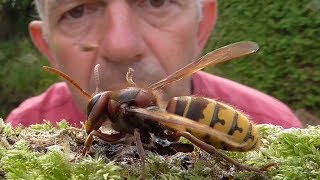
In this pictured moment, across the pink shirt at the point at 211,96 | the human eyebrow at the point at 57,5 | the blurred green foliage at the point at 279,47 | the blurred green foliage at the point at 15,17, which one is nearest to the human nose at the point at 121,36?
the human eyebrow at the point at 57,5

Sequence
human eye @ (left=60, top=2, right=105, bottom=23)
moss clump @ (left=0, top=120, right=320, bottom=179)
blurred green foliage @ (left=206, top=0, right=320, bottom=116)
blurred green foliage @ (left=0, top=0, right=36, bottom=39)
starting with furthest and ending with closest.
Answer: blurred green foliage @ (left=0, top=0, right=36, bottom=39)
blurred green foliage @ (left=206, top=0, right=320, bottom=116)
human eye @ (left=60, top=2, right=105, bottom=23)
moss clump @ (left=0, top=120, right=320, bottom=179)

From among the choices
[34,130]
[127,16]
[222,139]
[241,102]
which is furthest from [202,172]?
[241,102]

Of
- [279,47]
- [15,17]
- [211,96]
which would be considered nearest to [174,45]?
[211,96]

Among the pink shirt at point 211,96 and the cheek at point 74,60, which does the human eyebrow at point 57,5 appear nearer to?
the cheek at point 74,60

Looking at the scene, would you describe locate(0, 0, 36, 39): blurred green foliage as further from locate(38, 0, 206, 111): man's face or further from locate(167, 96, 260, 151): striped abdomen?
locate(167, 96, 260, 151): striped abdomen

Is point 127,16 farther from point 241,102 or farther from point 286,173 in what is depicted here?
point 286,173

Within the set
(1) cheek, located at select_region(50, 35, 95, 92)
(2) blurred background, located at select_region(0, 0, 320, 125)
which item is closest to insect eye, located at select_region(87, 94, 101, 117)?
(1) cheek, located at select_region(50, 35, 95, 92)

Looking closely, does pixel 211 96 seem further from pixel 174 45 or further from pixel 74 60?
pixel 74 60
